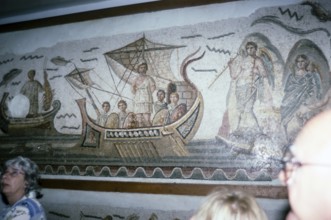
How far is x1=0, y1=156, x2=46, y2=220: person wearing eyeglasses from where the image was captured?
2.83 m

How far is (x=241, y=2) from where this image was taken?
11.2 feet

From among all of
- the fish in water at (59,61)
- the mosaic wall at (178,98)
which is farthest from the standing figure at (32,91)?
the fish in water at (59,61)

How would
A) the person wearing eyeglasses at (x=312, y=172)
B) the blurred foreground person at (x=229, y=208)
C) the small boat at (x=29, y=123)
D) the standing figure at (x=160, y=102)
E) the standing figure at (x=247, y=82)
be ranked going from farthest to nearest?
the small boat at (x=29, y=123) → the standing figure at (x=160, y=102) → the standing figure at (x=247, y=82) → the blurred foreground person at (x=229, y=208) → the person wearing eyeglasses at (x=312, y=172)

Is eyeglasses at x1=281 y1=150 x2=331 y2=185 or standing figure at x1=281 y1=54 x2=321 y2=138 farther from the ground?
standing figure at x1=281 y1=54 x2=321 y2=138

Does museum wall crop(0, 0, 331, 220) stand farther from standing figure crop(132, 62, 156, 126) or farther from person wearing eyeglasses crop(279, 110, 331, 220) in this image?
person wearing eyeglasses crop(279, 110, 331, 220)

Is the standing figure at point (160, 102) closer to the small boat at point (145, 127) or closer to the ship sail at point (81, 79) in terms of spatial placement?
the small boat at point (145, 127)

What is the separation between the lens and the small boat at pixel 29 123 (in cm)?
420

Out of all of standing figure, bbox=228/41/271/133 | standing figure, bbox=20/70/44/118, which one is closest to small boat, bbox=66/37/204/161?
standing figure, bbox=228/41/271/133

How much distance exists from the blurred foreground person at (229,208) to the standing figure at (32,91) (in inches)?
137

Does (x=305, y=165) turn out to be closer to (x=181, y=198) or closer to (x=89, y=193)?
(x=181, y=198)

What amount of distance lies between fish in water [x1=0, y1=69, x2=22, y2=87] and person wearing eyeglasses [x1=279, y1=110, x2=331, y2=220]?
14.1ft

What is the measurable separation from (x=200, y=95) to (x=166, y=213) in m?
1.39

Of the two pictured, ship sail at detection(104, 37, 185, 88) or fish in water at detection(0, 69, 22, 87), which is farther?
fish in water at detection(0, 69, 22, 87)

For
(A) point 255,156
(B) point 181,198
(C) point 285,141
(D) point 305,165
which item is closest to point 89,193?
(B) point 181,198
